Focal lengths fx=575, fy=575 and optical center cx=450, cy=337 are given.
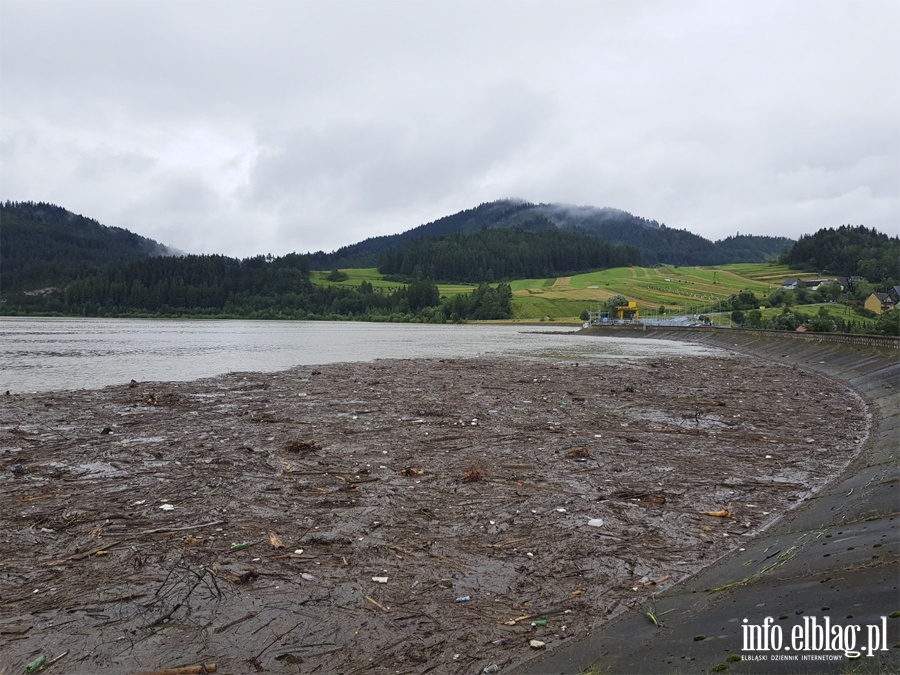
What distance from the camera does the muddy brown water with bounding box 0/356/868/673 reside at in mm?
6141

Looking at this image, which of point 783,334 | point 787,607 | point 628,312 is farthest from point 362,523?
point 628,312

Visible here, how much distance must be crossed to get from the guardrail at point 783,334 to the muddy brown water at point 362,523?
2225 centimetres

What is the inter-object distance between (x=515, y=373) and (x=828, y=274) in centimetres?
19984

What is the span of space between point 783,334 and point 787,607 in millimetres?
68234

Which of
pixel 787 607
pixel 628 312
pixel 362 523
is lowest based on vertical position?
pixel 362 523

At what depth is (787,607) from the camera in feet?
19.4

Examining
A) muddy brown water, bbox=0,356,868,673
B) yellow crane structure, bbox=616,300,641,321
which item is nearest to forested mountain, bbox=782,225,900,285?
yellow crane structure, bbox=616,300,641,321

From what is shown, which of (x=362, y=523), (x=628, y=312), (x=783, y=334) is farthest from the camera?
(x=628, y=312)

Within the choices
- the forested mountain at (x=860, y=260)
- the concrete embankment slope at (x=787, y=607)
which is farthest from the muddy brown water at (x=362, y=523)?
the forested mountain at (x=860, y=260)

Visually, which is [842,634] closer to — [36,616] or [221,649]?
[221,649]

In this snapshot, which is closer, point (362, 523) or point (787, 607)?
point (787, 607)

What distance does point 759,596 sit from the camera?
6.34m

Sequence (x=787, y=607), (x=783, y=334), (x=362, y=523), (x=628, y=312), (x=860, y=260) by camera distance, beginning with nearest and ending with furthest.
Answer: (x=787, y=607) → (x=362, y=523) → (x=783, y=334) → (x=628, y=312) → (x=860, y=260)

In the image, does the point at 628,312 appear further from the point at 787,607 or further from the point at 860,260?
the point at 787,607
